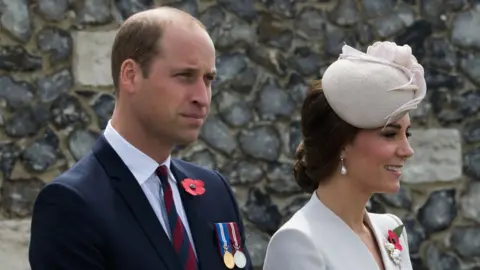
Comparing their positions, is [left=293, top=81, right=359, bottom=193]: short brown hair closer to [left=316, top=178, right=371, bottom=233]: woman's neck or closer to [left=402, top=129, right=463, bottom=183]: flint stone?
[left=316, top=178, right=371, bottom=233]: woman's neck

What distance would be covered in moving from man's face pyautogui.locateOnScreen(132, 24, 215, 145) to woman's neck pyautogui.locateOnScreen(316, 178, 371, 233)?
0.60 m

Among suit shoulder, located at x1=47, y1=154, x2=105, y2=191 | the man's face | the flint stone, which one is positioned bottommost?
the flint stone

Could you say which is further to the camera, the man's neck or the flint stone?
the flint stone

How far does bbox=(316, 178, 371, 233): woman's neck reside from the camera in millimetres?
2971

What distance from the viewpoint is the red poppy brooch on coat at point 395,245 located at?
119 inches

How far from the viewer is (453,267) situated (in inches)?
227

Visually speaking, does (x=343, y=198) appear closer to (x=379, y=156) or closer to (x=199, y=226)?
(x=379, y=156)

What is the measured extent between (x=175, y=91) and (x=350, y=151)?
0.64m

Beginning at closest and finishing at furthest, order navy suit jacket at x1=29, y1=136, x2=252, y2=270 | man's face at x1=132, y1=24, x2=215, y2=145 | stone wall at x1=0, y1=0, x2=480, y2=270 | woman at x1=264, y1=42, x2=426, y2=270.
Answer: navy suit jacket at x1=29, y1=136, x2=252, y2=270 < man's face at x1=132, y1=24, x2=215, y2=145 < woman at x1=264, y1=42, x2=426, y2=270 < stone wall at x1=0, y1=0, x2=480, y2=270

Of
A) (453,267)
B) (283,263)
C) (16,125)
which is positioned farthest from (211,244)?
(453,267)

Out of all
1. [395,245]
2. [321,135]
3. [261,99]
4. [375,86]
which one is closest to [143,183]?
Result: [321,135]

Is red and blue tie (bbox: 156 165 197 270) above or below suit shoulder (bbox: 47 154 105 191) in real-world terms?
below

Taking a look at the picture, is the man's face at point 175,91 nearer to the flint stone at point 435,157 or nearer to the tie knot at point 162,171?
the tie knot at point 162,171

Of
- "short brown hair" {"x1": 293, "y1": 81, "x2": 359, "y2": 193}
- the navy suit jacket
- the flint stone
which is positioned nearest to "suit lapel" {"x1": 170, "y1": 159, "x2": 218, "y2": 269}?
the navy suit jacket
